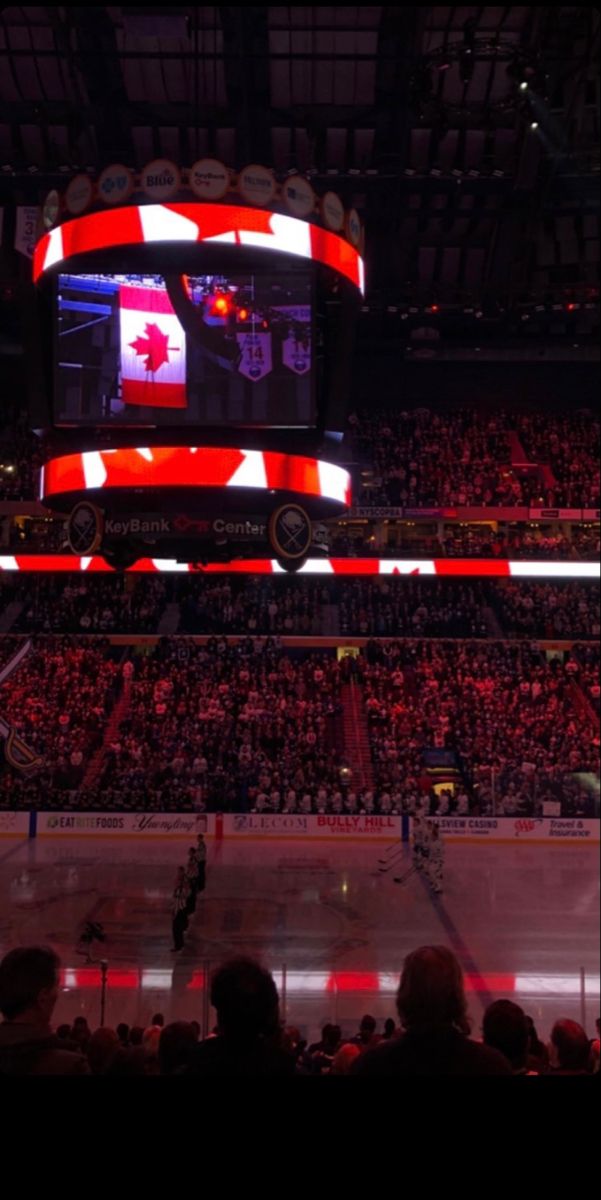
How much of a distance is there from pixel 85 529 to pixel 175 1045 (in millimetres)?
8058

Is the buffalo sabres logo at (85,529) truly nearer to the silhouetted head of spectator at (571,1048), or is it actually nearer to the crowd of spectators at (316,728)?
the crowd of spectators at (316,728)

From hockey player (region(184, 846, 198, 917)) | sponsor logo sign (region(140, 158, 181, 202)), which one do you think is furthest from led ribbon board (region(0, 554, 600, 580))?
sponsor logo sign (region(140, 158, 181, 202))

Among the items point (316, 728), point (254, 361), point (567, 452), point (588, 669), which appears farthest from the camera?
point (567, 452)

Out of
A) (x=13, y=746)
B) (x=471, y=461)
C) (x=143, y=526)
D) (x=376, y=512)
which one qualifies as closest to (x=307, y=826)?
(x=376, y=512)

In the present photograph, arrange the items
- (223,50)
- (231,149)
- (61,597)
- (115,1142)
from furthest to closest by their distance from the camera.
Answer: (231,149) → (223,50) → (61,597) → (115,1142)

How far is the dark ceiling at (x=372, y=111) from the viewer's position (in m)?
18.8

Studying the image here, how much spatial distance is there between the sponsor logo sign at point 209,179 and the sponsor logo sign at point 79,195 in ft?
3.38

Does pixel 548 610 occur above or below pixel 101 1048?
above

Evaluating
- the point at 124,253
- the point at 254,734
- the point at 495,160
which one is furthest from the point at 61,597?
the point at 495,160

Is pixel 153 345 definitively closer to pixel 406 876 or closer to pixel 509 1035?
pixel 509 1035

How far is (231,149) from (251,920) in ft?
58.0

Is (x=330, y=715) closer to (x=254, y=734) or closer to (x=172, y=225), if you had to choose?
(x=254, y=734)

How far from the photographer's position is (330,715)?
22203mm

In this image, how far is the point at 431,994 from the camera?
2408mm
